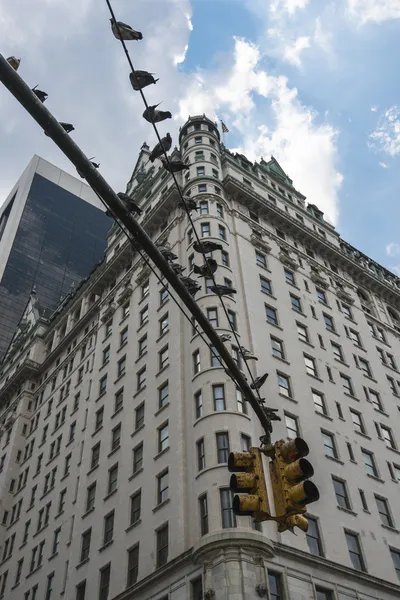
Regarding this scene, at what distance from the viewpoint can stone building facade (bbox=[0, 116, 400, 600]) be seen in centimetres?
3262

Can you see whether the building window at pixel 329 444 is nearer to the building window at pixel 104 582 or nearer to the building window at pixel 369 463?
the building window at pixel 369 463

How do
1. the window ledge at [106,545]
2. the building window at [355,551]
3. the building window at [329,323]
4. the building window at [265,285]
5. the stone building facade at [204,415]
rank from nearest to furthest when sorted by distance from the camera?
the stone building facade at [204,415]
the building window at [355,551]
the window ledge at [106,545]
the building window at [265,285]
the building window at [329,323]

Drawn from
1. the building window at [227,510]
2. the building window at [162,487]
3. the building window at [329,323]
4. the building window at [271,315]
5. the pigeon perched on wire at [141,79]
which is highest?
the building window at [329,323]

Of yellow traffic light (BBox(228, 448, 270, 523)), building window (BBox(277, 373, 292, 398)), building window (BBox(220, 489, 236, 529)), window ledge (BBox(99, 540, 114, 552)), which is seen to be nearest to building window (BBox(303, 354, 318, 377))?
building window (BBox(277, 373, 292, 398))

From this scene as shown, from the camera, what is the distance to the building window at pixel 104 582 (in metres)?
36.2

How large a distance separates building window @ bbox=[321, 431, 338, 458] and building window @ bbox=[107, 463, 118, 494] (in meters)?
14.9

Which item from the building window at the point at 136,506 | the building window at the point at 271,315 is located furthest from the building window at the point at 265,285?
the building window at the point at 136,506

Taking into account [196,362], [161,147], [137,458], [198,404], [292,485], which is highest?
[196,362]

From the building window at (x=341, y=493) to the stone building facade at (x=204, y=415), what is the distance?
10 centimetres

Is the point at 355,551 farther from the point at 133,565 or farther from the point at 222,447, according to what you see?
the point at 133,565

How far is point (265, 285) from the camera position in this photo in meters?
51.1

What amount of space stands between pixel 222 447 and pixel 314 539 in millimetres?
7391

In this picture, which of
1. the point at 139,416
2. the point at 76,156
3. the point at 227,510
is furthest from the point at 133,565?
the point at 76,156

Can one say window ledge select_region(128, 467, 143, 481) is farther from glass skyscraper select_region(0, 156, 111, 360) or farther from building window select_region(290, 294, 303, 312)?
glass skyscraper select_region(0, 156, 111, 360)
